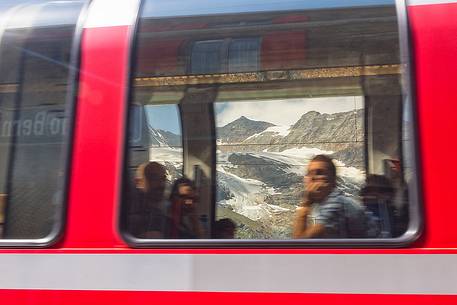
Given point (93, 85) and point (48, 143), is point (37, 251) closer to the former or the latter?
point (48, 143)

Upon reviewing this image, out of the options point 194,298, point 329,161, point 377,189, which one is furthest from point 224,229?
point 377,189

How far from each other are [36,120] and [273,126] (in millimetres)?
1255

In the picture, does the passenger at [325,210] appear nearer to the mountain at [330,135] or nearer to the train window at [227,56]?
the mountain at [330,135]

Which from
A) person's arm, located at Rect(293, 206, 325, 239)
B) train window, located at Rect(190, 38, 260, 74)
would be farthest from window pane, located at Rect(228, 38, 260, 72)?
person's arm, located at Rect(293, 206, 325, 239)

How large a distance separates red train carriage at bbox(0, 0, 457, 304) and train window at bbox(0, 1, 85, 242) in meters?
0.01

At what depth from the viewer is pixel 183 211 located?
2.64m

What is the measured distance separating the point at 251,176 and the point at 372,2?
3.41ft

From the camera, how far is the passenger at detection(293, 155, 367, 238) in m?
2.48

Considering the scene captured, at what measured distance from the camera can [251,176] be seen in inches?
104

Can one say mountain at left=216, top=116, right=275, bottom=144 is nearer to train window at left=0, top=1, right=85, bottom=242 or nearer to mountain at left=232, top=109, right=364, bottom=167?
mountain at left=232, top=109, right=364, bottom=167

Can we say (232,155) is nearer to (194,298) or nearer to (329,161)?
(329,161)

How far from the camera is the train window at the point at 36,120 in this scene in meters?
2.75

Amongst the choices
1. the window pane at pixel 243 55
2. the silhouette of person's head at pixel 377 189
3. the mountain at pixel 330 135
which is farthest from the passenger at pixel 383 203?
the window pane at pixel 243 55

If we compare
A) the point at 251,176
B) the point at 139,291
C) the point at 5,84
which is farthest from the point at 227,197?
the point at 5,84
